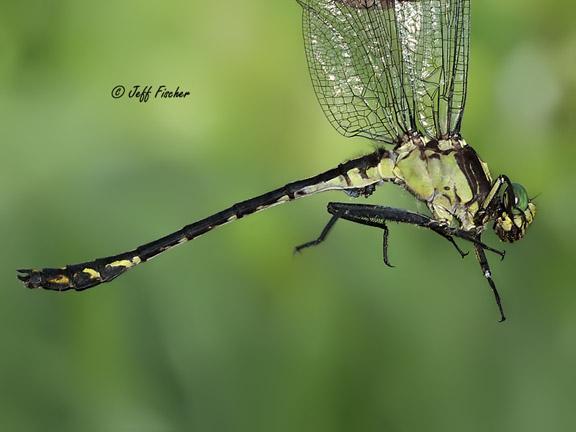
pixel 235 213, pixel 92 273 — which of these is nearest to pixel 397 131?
pixel 235 213

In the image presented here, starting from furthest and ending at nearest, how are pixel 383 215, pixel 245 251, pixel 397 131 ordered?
pixel 245 251
pixel 397 131
pixel 383 215

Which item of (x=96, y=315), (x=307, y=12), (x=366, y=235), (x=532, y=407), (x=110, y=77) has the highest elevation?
(x=110, y=77)

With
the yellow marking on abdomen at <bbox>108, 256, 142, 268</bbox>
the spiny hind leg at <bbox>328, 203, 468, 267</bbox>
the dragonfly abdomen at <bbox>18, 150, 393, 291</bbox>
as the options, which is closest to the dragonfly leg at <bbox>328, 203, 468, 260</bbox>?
the spiny hind leg at <bbox>328, 203, 468, 267</bbox>

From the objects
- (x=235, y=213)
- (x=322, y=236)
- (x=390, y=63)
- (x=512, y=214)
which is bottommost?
(x=512, y=214)

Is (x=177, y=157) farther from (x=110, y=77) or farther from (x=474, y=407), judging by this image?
(x=474, y=407)

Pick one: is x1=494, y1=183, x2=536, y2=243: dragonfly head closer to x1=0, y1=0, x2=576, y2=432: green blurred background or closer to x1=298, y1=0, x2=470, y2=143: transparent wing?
x1=298, y1=0, x2=470, y2=143: transparent wing

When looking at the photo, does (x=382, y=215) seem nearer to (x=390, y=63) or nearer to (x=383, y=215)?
(x=383, y=215)

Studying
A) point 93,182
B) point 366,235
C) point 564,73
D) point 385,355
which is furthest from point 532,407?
point 93,182
